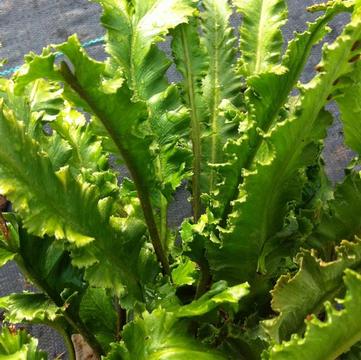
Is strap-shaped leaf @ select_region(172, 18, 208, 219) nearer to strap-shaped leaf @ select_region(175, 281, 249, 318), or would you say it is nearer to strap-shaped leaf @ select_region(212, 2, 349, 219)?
strap-shaped leaf @ select_region(212, 2, 349, 219)

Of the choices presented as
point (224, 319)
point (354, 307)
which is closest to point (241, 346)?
point (224, 319)

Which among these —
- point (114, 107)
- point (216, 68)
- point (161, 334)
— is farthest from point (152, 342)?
point (216, 68)

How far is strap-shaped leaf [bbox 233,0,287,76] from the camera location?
113 cm

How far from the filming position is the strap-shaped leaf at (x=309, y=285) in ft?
2.38

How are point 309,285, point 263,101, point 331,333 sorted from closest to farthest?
1. point 331,333
2. point 309,285
3. point 263,101

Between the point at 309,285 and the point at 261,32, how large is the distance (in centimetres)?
60

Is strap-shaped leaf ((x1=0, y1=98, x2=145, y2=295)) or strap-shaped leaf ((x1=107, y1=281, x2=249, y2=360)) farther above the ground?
strap-shaped leaf ((x1=0, y1=98, x2=145, y2=295))

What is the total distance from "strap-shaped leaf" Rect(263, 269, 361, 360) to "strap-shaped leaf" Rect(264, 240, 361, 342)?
79 mm

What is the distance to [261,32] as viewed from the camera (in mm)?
1155

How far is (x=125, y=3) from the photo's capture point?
995 mm

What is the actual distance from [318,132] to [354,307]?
294mm

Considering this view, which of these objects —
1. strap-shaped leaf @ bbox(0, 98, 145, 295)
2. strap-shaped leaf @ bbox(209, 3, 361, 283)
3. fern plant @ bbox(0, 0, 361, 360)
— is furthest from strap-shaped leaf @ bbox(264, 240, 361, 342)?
strap-shaped leaf @ bbox(0, 98, 145, 295)

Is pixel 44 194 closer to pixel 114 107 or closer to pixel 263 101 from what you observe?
pixel 114 107

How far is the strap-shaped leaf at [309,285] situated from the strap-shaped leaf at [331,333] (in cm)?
8
